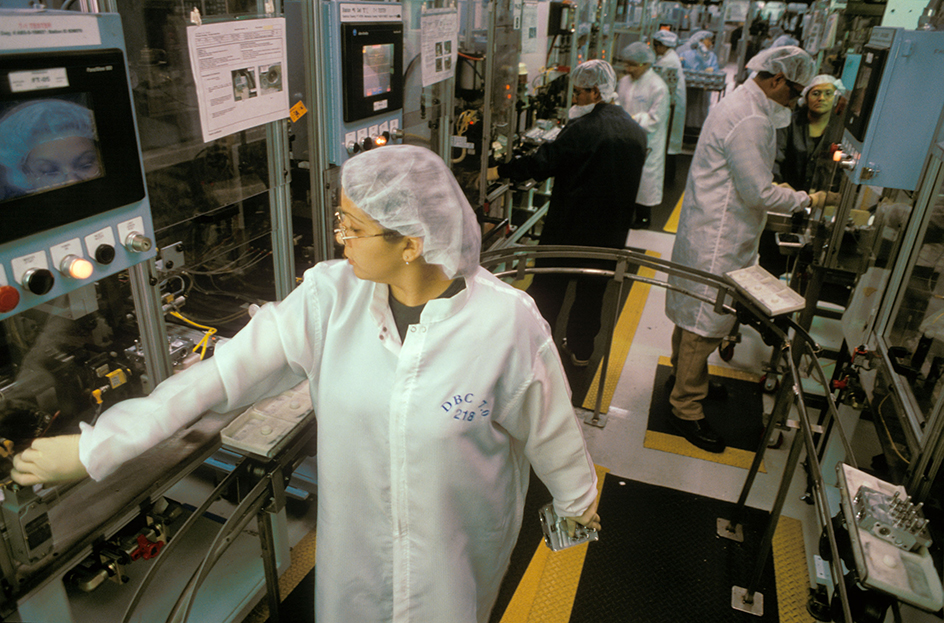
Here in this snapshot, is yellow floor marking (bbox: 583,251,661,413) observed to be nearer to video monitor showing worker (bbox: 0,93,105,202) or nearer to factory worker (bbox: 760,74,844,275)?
factory worker (bbox: 760,74,844,275)

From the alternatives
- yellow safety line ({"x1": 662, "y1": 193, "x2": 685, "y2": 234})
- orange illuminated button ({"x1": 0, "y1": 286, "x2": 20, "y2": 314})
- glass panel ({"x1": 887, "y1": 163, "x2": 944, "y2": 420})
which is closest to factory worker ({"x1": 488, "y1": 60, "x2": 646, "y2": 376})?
glass panel ({"x1": 887, "y1": 163, "x2": 944, "y2": 420})

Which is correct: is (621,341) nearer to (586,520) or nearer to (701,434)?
(701,434)

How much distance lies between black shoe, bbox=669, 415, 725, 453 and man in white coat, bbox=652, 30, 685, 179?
4.65 m

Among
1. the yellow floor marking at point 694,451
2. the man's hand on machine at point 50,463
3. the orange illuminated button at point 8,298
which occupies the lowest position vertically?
the yellow floor marking at point 694,451

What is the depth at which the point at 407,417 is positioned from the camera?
139 cm

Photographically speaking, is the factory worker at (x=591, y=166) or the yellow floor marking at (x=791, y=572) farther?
the factory worker at (x=591, y=166)

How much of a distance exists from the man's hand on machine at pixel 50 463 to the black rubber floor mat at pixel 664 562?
5.90ft

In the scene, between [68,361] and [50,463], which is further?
[68,361]

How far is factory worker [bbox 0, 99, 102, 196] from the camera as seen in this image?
127 cm

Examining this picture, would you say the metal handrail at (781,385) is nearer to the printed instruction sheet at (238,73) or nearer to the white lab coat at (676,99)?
the printed instruction sheet at (238,73)

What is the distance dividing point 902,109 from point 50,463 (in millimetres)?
2911

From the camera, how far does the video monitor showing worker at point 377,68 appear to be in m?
2.46

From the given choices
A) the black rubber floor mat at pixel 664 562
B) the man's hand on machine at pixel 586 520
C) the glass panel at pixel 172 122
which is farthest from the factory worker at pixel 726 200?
the glass panel at pixel 172 122

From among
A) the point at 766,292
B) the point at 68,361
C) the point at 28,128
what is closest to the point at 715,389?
the point at 766,292
